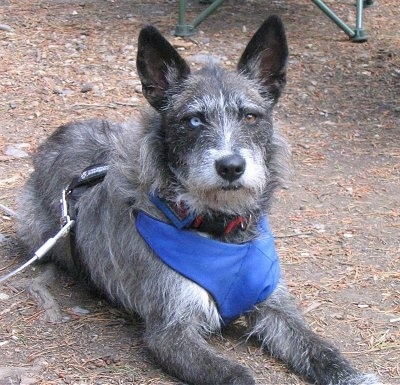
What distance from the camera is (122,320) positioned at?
480cm

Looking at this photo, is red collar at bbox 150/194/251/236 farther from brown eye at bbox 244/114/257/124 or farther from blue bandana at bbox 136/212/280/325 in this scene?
brown eye at bbox 244/114/257/124

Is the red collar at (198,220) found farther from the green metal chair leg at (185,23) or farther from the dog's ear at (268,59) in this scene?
the green metal chair leg at (185,23)

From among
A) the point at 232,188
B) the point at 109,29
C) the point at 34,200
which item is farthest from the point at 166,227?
the point at 109,29

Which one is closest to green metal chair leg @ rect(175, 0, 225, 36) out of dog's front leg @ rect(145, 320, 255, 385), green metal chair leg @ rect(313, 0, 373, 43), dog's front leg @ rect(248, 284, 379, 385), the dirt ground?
the dirt ground

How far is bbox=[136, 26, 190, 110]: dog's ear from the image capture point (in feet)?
14.0

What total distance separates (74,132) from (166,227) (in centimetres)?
140

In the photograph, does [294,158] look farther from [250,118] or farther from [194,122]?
[194,122]

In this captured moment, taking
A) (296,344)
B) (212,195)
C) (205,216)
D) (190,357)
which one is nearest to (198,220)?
(205,216)

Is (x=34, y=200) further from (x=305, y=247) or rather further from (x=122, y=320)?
(x=305, y=247)

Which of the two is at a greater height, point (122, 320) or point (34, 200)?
point (34, 200)

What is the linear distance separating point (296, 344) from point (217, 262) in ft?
1.93

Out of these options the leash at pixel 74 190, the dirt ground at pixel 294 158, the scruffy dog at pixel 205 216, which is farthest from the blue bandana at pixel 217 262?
the leash at pixel 74 190

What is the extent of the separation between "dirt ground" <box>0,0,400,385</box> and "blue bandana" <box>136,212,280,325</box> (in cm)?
34

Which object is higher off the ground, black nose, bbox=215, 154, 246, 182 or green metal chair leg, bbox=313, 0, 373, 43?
green metal chair leg, bbox=313, 0, 373, 43
